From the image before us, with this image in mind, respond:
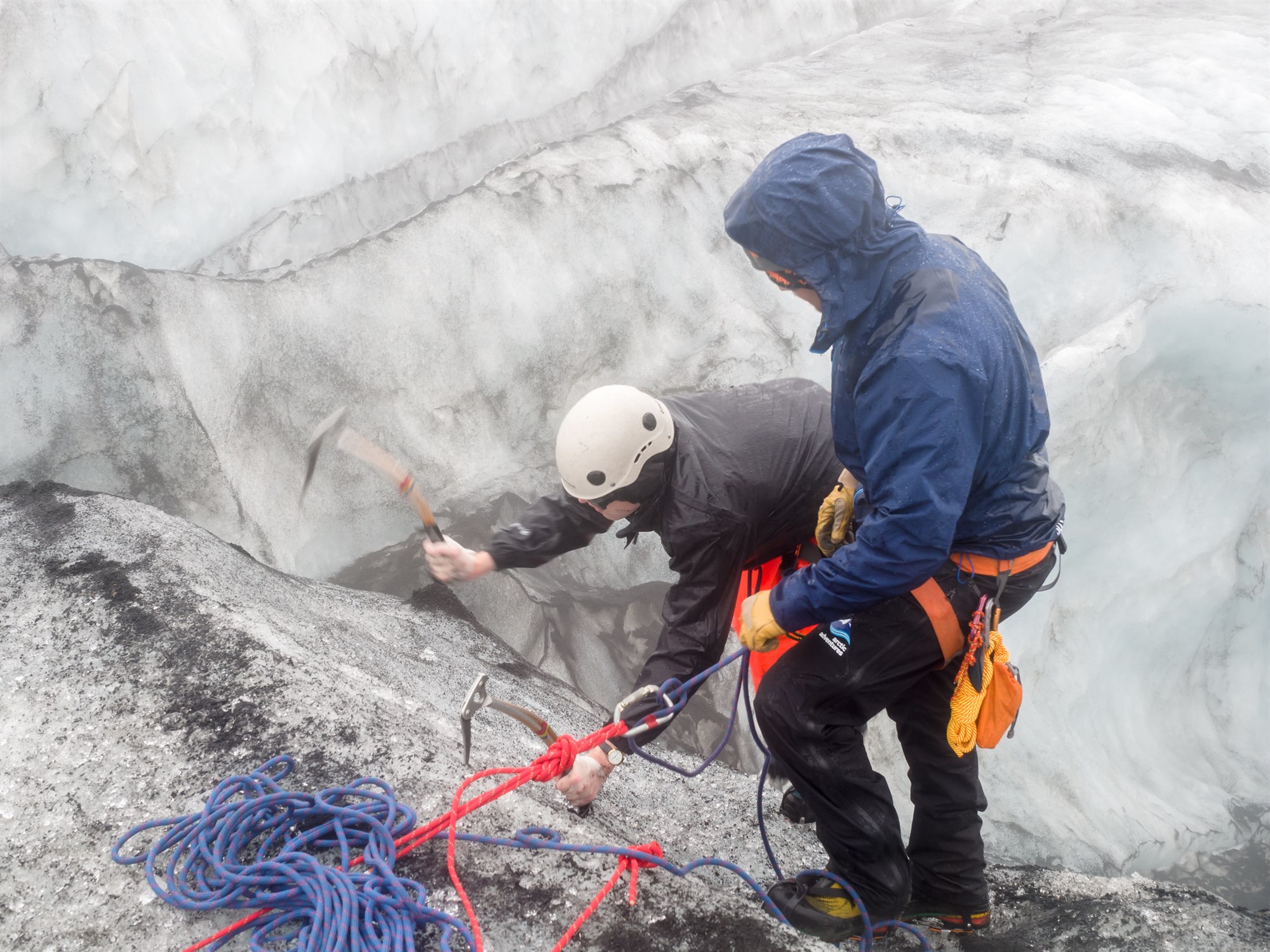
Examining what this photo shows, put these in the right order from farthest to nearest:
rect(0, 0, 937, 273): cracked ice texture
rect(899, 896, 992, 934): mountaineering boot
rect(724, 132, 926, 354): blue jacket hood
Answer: rect(0, 0, 937, 273): cracked ice texture < rect(899, 896, 992, 934): mountaineering boot < rect(724, 132, 926, 354): blue jacket hood

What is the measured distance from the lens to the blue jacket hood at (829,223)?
169cm

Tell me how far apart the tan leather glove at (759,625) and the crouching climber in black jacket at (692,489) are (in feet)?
0.79

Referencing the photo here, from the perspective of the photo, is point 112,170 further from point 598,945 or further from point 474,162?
point 598,945

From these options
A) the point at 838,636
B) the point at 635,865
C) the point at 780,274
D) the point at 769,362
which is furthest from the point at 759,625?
the point at 769,362

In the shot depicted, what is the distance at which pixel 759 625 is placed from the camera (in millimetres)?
1817

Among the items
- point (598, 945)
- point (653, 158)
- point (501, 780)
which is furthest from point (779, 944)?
point (653, 158)

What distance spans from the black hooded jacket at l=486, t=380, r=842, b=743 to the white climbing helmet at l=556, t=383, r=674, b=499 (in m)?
0.11

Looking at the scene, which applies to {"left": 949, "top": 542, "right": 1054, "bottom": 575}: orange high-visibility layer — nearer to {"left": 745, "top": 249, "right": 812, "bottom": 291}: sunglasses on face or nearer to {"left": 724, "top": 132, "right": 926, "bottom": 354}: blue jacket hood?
{"left": 724, "top": 132, "right": 926, "bottom": 354}: blue jacket hood

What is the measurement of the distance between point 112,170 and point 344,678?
278 centimetres

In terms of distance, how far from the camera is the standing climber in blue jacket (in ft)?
5.26

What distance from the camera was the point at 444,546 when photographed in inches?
92.2

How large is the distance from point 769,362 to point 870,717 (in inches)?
113

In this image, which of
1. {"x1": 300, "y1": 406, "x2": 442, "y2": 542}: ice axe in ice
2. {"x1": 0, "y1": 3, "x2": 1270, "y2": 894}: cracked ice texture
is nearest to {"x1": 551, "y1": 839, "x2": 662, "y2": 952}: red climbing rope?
{"x1": 300, "y1": 406, "x2": 442, "y2": 542}: ice axe in ice

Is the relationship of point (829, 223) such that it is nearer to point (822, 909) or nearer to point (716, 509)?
point (716, 509)
